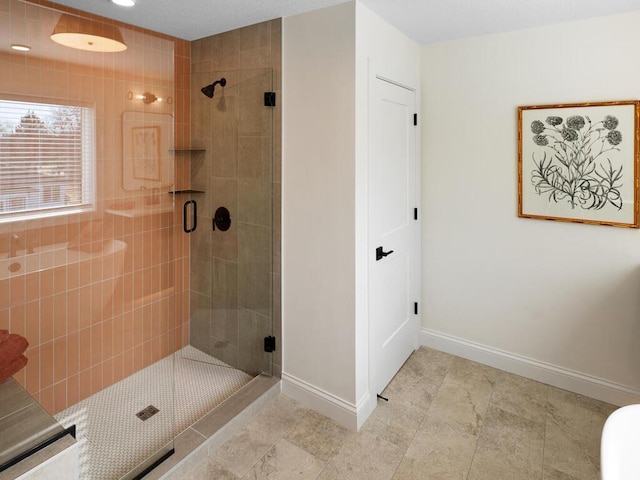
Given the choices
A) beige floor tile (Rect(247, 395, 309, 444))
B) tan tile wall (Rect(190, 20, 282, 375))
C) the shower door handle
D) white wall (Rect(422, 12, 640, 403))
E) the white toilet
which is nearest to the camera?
the white toilet

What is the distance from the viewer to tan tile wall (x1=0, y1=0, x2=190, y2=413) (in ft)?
5.85

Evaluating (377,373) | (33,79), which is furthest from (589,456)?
A: (33,79)

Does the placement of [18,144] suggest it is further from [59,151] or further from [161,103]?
[161,103]

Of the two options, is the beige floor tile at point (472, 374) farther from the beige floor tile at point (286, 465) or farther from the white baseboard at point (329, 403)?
the beige floor tile at point (286, 465)

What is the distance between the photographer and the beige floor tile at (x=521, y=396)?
2.42 m

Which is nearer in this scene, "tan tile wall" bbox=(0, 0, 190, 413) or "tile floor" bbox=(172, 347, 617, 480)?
"tan tile wall" bbox=(0, 0, 190, 413)

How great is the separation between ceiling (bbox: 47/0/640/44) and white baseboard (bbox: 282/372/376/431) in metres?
2.20

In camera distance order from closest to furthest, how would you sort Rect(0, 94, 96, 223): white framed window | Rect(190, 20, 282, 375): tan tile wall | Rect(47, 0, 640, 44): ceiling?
Rect(0, 94, 96, 223): white framed window, Rect(47, 0, 640, 44): ceiling, Rect(190, 20, 282, 375): tan tile wall

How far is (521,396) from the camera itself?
2.58 meters

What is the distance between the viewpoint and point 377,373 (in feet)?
8.38

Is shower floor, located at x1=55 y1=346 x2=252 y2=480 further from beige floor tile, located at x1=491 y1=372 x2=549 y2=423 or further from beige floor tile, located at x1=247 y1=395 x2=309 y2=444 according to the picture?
beige floor tile, located at x1=491 y1=372 x2=549 y2=423

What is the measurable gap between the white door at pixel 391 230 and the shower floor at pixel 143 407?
39.0 inches

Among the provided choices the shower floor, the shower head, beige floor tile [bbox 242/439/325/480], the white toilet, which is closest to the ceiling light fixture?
the shower head

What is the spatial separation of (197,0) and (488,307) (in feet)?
8.84
